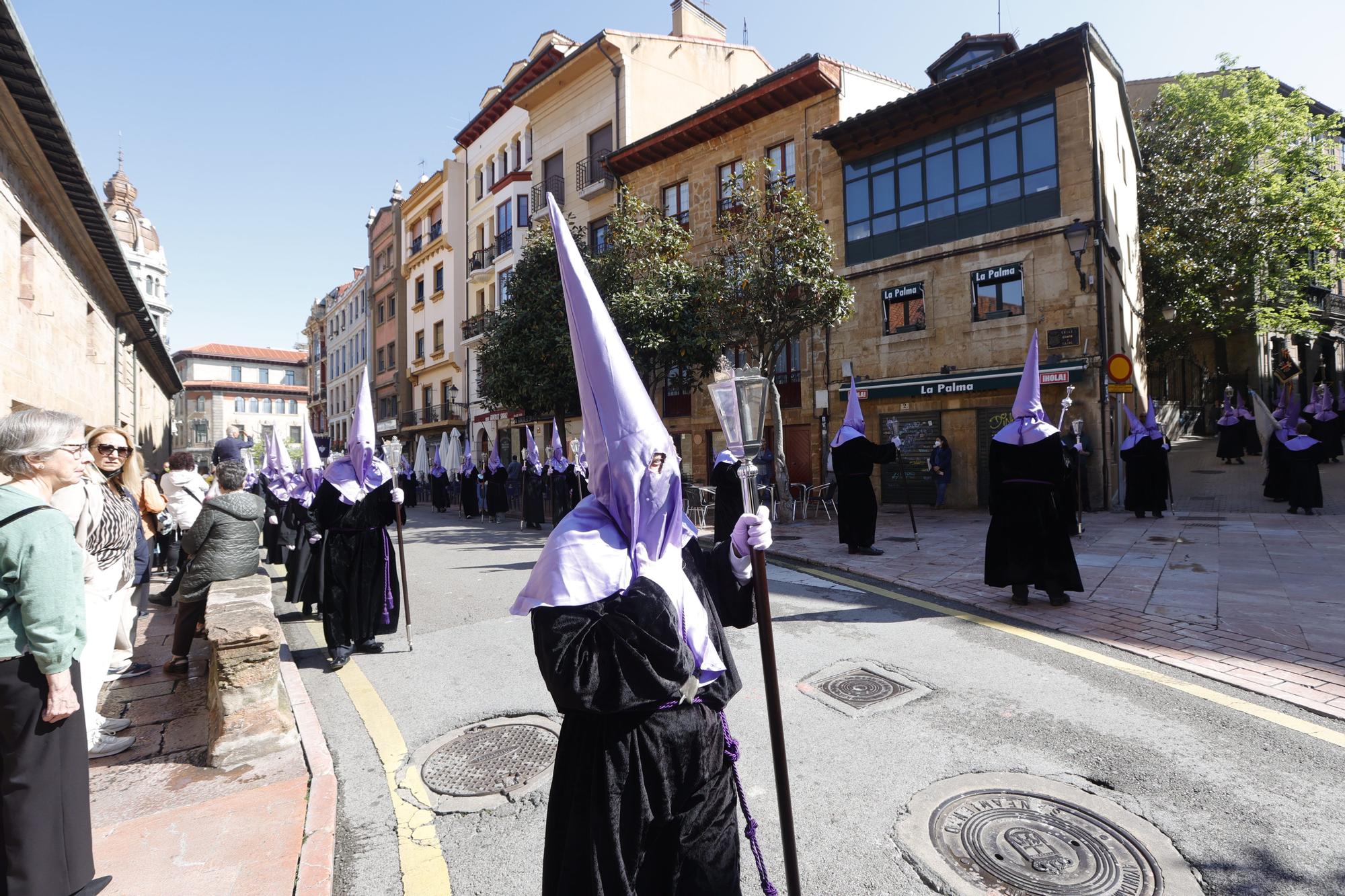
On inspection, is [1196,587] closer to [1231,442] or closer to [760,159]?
[760,159]

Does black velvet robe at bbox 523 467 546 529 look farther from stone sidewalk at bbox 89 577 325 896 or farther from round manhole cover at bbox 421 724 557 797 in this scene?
round manhole cover at bbox 421 724 557 797

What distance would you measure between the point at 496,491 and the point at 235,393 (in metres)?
67.6

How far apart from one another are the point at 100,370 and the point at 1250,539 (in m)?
21.0

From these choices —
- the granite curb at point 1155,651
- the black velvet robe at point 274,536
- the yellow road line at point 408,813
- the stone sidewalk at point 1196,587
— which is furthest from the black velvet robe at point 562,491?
the yellow road line at point 408,813

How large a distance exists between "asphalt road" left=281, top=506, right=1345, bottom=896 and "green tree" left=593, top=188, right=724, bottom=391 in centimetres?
1078

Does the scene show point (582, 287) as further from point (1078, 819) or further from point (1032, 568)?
point (1032, 568)

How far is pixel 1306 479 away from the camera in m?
12.7

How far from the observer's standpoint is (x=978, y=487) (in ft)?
→ 55.6

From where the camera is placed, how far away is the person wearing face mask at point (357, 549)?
576 centimetres

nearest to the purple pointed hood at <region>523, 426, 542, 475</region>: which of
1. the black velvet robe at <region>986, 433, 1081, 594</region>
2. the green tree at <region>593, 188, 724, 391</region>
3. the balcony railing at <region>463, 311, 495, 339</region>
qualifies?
the green tree at <region>593, 188, 724, 391</region>

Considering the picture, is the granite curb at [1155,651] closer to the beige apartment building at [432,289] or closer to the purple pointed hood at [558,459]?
the purple pointed hood at [558,459]

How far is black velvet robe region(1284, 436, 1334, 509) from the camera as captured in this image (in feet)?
41.7

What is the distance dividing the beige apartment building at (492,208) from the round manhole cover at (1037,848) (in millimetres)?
27886

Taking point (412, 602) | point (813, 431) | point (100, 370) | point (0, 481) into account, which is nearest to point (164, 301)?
point (100, 370)
